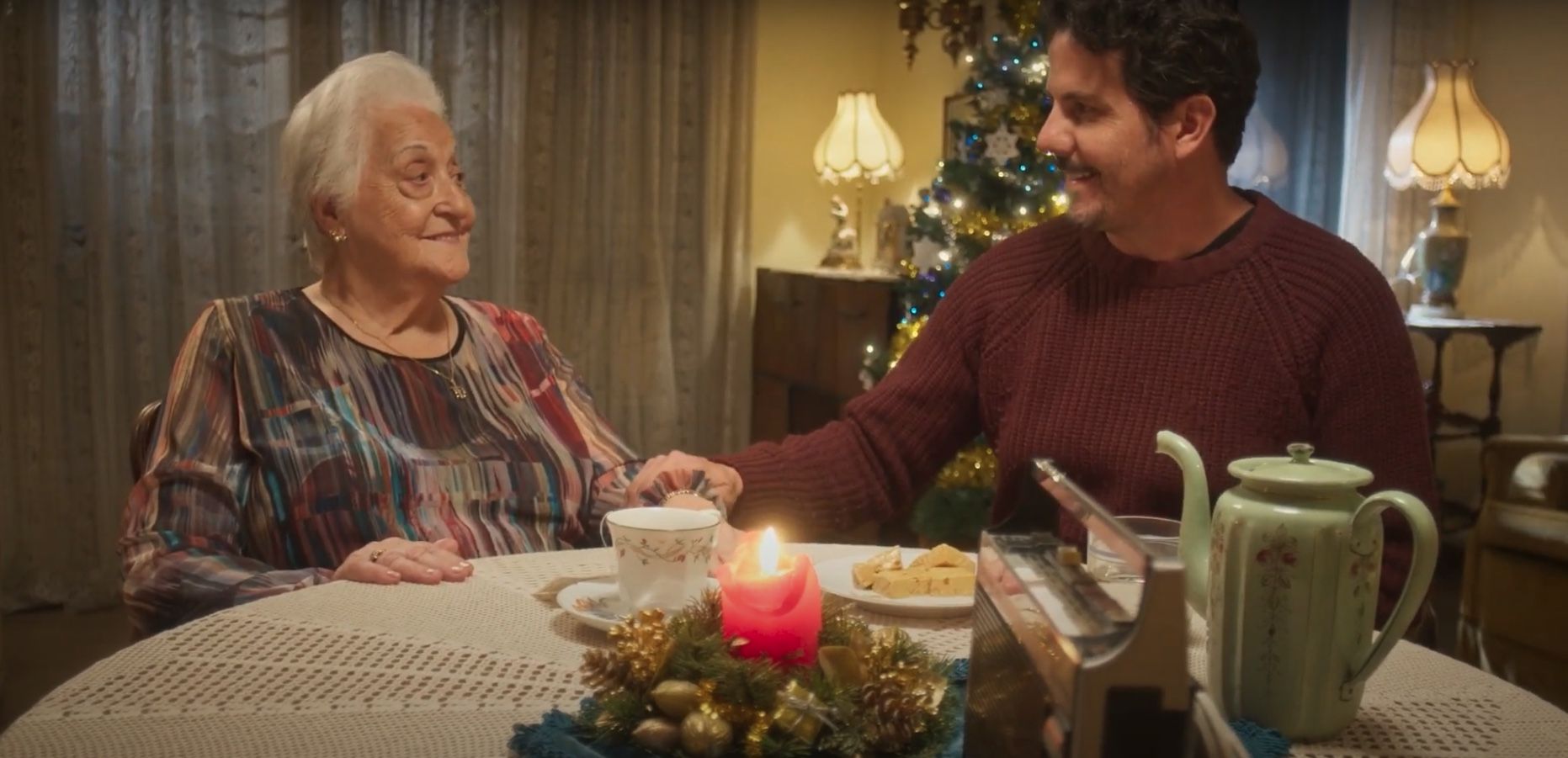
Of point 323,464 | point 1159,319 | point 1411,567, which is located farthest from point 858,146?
point 1411,567

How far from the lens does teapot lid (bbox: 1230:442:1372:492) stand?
85cm

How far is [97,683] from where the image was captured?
3.08 feet

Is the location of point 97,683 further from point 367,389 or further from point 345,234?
point 345,234

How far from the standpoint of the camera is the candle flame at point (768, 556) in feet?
2.83

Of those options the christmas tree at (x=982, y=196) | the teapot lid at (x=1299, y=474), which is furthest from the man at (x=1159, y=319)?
the christmas tree at (x=982, y=196)

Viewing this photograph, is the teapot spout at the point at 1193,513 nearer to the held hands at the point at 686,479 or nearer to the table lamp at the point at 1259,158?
the held hands at the point at 686,479

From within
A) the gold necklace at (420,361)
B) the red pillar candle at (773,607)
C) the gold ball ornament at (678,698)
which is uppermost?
the gold necklace at (420,361)

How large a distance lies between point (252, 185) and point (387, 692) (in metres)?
3.14

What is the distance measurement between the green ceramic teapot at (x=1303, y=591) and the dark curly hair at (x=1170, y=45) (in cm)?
75

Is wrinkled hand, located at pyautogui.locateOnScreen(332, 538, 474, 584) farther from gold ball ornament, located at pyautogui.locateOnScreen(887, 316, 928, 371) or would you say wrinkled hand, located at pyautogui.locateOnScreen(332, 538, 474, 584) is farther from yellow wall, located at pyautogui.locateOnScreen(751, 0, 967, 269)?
yellow wall, located at pyautogui.locateOnScreen(751, 0, 967, 269)

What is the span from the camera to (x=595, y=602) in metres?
1.14

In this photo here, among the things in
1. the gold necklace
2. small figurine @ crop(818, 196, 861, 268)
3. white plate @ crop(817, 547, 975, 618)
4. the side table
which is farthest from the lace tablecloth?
small figurine @ crop(818, 196, 861, 268)

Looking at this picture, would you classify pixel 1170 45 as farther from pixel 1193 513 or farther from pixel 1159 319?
pixel 1193 513

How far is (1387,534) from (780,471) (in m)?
A: 0.69
